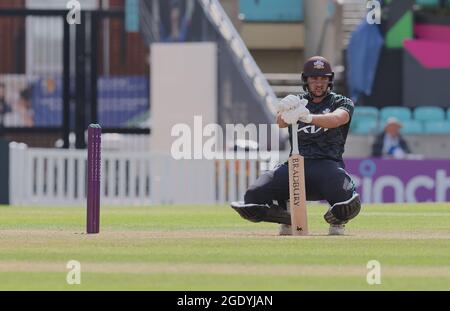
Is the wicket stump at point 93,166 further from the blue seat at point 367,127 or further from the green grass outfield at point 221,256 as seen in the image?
the blue seat at point 367,127

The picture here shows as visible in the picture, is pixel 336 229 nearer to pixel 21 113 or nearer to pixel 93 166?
pixel 93 166

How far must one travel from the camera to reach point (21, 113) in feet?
89.7

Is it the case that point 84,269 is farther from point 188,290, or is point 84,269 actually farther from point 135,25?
point 135,25

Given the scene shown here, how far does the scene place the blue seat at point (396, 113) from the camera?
27719 mm

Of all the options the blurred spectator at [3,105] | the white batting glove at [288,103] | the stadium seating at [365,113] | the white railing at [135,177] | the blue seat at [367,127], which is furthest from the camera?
the stadium seating at [365,113]

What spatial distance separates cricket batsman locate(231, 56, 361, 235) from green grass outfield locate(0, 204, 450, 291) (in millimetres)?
227

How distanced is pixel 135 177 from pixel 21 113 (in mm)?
4812

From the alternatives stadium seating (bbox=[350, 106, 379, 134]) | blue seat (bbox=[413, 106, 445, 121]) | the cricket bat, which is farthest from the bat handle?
blue seat (bbox=[413, 106, 445, 121])

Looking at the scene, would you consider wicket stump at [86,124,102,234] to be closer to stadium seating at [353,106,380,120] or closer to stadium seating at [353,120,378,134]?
stadium seating at [353,120,378,134]

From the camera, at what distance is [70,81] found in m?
27.0

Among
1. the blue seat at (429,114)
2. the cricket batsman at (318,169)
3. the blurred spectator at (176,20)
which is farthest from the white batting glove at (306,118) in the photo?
the blue seat at (429,114)

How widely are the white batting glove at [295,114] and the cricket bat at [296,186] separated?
0.17 meters
